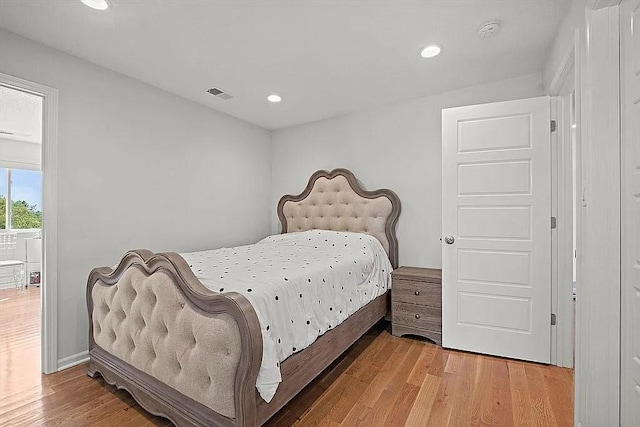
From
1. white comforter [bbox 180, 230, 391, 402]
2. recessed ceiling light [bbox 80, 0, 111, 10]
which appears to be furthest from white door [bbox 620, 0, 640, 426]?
recessed ceiling light [bbox 80, 0, 111, 10]

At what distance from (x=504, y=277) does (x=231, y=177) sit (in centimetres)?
305

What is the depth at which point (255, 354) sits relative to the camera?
4.54 feet

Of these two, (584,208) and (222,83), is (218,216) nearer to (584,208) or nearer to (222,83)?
(222,83)

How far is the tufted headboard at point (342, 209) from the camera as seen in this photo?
136 inches

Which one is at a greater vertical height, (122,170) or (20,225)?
(122,170)

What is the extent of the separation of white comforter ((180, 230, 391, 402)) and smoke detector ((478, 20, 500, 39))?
1913 millimetres

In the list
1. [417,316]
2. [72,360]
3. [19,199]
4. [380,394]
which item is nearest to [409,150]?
[417,316]

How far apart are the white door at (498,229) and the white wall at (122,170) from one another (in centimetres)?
248

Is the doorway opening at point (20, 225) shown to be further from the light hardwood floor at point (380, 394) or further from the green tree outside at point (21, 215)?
the light hardwood floor at point (380, 394)

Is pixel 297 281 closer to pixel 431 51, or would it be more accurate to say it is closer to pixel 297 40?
pixel 297 40

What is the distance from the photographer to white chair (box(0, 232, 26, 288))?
5057 mm

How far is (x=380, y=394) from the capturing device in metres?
2.03

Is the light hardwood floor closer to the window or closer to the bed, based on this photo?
the bed

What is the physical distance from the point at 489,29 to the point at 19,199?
7.56 metres
